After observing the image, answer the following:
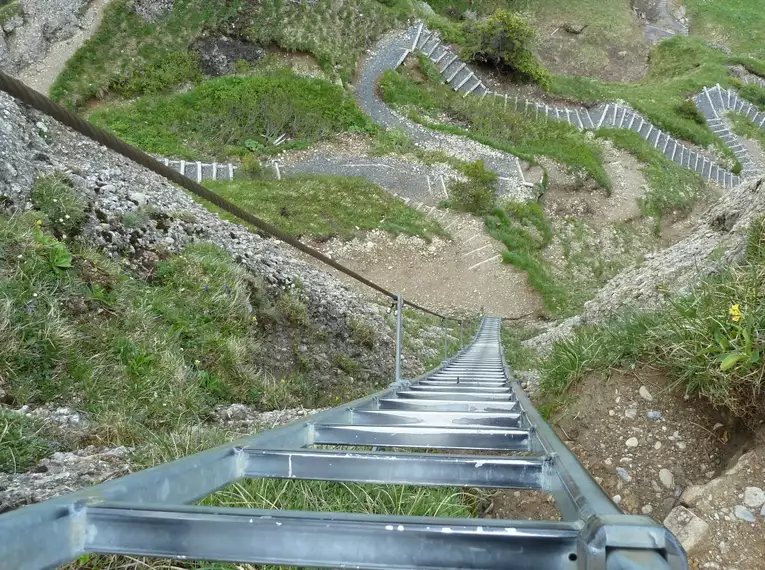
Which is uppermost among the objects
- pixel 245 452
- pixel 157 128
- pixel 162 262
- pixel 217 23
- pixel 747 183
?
pixel 217 23

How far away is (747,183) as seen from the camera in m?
8.12

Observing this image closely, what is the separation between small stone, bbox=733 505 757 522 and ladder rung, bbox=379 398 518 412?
1.14 m

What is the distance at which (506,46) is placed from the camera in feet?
86.9

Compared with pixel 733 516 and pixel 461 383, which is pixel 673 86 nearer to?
pixel 461 383

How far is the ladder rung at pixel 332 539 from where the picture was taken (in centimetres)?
113

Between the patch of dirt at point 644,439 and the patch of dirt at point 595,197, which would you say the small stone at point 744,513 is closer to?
the patch of dirt at point 644,439

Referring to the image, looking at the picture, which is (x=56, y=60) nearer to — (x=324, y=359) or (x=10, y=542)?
(x=324, y=359)

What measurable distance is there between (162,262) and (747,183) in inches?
334

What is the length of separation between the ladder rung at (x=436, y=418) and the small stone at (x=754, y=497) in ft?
3.80

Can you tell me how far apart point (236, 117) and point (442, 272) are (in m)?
10.8

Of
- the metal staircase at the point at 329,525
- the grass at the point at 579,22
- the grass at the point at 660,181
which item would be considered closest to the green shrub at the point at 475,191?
the grass at the point at 660,181

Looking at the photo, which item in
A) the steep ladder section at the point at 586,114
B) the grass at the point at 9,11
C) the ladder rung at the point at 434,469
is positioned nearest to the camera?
the ladder rung at the point at 434,469

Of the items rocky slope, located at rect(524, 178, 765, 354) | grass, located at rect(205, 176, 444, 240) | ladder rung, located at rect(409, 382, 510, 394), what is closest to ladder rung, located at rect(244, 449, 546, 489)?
ladder rung, located at rect(409, 382, 510, 394)

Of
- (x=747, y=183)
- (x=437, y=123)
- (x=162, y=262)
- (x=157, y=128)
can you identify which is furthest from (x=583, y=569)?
(x=437, y=123)
